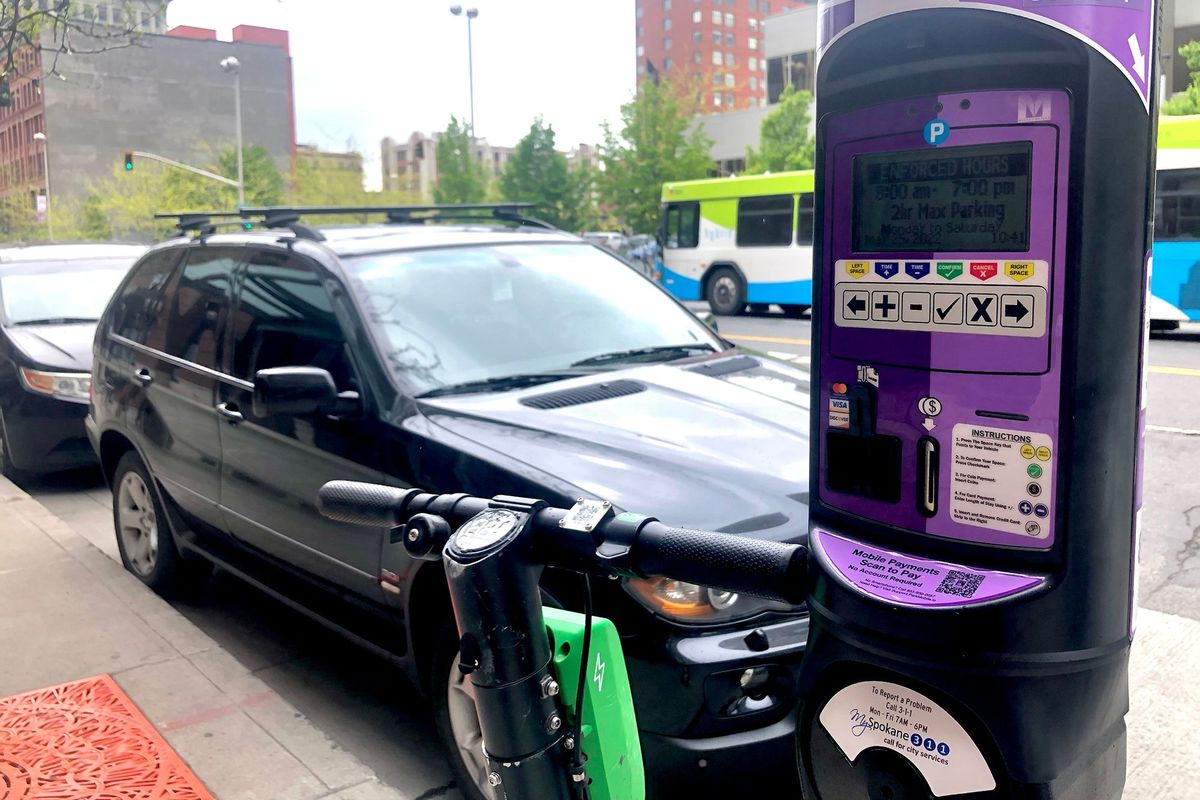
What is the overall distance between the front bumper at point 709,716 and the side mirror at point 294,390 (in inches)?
59.8

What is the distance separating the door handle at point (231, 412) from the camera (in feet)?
15.0

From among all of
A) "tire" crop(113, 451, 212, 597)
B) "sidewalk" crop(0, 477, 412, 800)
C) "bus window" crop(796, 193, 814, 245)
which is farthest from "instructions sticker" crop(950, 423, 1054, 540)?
"bus window" crop(796, 193, 814, 245)

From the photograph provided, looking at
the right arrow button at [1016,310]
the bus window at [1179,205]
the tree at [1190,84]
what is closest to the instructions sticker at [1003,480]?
the right arrow button at [1016,310]

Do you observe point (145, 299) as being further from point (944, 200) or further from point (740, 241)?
point (740, 241)

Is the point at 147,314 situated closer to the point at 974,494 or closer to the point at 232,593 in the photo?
the point at 232,593

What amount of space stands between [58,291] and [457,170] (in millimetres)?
45481

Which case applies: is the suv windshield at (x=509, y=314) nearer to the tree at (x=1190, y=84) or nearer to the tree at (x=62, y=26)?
the tree at (x=1190, y=84)

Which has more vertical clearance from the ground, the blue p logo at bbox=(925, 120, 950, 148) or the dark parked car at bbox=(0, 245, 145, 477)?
the blue p logo at bbox=(925, 120, 950, 148)

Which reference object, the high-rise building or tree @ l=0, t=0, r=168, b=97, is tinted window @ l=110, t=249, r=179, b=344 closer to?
tree @ l=0, t=0, r=168, b=97

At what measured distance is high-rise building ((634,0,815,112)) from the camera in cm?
10894

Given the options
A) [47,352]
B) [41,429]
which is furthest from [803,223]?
[41,429]

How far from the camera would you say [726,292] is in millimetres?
23531

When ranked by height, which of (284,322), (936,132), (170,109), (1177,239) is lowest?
(284,322)

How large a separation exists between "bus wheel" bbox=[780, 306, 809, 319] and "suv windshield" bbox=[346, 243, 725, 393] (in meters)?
18.1
